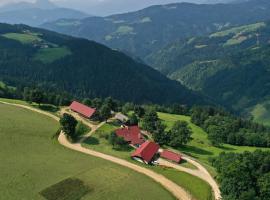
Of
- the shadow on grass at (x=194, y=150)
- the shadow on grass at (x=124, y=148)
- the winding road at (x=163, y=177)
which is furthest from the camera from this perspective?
the shadow on grass at (x=194, y=150)

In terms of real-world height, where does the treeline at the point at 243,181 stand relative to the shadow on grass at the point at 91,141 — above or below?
above

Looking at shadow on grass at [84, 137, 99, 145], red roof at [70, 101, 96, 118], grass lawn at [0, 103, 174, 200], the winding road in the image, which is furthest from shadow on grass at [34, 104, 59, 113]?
shadow on grass at [84, 137, 99, 145]

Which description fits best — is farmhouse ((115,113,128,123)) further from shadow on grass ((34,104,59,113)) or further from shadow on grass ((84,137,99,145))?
shadow on grass ((34,104,59,113))

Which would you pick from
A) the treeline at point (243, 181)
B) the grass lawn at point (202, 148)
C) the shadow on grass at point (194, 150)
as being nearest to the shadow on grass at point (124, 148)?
the grass lawn at point (202, 148)

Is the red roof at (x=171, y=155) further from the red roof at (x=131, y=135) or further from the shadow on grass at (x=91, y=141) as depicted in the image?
the shadow on grass at (x=91, y=141)

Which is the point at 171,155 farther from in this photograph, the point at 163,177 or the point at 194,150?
the point at 194,150

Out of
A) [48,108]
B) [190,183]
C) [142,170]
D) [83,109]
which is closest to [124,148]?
[142,170]

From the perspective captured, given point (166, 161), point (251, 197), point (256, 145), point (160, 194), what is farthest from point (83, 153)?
point (256, 145)
